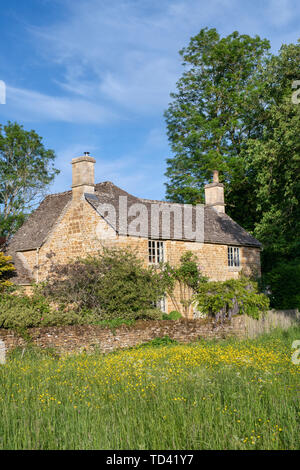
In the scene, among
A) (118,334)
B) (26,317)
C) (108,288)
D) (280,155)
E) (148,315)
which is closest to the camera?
(26,317)

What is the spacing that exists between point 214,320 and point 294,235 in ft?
32.8

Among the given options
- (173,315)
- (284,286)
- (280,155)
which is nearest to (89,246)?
(173,315)

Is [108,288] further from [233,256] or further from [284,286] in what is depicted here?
[284,286]

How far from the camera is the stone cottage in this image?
77.5 feet

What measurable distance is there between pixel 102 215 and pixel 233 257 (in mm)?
9113

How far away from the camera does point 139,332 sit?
1769 cm

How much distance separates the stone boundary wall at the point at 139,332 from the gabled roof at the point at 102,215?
254 inches

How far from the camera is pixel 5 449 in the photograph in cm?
635

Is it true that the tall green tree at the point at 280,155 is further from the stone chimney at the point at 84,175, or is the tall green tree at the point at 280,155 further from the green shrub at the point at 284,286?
the stone chimney at the point at 84,175

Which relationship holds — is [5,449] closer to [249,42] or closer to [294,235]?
[294,235]

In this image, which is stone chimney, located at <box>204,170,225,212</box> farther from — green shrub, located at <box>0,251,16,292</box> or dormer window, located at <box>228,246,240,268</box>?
green shrub, located at <box>0,251,16,292</box>

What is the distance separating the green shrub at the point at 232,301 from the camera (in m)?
21.1

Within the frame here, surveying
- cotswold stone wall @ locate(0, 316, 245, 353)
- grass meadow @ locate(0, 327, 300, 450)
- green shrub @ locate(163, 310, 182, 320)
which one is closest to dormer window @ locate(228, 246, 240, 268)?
green shrub @ locate(163, 310, 182, 320)
